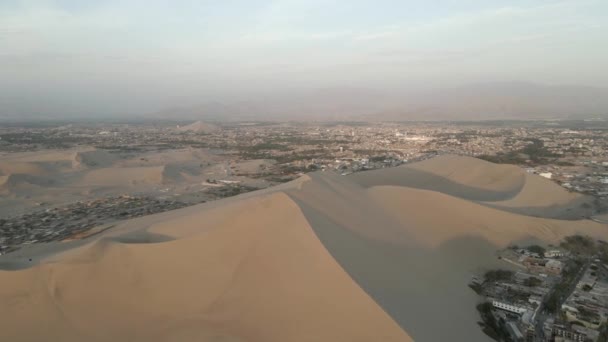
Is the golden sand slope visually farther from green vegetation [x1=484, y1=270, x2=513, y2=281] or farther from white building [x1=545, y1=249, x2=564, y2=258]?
white building [x1=545, y1=249, x2=564, y2=258]

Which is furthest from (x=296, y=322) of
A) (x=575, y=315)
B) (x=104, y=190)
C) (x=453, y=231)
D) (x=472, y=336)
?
(x=104, y=190)

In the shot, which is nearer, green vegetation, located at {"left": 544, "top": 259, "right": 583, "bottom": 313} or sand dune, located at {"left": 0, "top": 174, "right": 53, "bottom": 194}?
green vegetation, located at {"left": 544, "top": 259, "right": 583, "bottom": 313}

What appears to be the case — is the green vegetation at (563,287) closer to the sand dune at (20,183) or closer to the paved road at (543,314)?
the paved road at (543,314)

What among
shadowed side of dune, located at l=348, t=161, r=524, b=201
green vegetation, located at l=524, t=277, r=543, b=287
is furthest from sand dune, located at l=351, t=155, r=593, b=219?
green vegetation, located at l=524, t=277, r=543, b=287

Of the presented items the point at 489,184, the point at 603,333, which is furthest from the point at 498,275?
the point at 489,184

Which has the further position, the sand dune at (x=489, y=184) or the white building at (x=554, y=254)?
the sand dune at (x=489, y=184)

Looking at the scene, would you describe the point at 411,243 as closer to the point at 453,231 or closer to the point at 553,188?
the point at 453,231

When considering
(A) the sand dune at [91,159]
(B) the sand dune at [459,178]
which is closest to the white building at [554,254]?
(B) the sand dune at [459,178]
